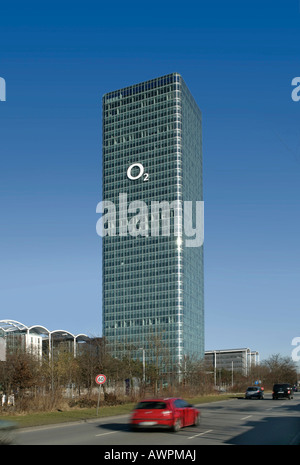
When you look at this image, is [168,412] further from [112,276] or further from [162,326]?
[112,276]

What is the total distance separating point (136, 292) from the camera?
182m

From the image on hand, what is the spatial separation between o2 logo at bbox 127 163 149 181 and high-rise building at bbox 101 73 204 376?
33 cm

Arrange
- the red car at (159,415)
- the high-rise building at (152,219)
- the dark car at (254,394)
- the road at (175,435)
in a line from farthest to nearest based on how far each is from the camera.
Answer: the high-rise building at (152,219), the dark car at (254,394), the red car at (159,415), the road at (175,435)

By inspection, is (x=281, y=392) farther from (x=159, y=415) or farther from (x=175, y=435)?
(x=175, y=435)

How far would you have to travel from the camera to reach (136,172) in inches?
7446

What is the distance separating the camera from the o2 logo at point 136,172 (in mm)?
186950

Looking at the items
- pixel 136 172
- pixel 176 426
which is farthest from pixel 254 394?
pixel 136 172

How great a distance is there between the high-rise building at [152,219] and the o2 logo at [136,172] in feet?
1.09

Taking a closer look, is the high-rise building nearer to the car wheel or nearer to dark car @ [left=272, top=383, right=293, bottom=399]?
dark car @ [left=272, top=383, right=293, bottom=399]

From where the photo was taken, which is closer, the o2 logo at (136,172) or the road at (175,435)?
the road at (175,435)

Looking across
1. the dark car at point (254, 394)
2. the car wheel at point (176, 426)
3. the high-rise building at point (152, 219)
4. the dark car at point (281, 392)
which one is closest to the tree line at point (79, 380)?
the dark car at point (254, 394)

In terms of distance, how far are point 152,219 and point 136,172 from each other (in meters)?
17.7

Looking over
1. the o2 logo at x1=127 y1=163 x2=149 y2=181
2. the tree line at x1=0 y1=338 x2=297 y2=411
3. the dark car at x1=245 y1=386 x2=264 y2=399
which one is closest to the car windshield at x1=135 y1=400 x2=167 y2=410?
the tree line at x1=0 y1=338 x2=297 y2=411

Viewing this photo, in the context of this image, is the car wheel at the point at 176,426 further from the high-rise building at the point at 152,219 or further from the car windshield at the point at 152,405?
the high-rise building at the point at 152,219
